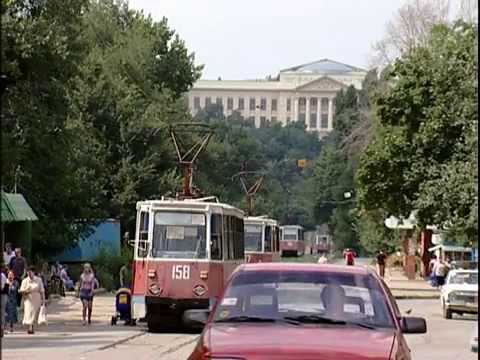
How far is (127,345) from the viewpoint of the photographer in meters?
25.8

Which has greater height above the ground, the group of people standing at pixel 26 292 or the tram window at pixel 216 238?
the tram window at pixel 216 238

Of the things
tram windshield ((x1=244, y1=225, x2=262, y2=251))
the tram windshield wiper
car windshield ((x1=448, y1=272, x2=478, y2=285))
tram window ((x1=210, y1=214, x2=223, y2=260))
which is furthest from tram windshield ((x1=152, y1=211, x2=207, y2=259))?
tram windshield ((x1=244, y1=225, x2=262, y2=251))

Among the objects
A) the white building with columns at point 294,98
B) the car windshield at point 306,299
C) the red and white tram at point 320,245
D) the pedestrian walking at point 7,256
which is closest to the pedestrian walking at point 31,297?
the pedestrian walking at point 7,256

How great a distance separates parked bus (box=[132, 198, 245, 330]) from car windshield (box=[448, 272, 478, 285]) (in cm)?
999

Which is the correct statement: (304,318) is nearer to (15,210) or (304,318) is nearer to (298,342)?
(298,342)

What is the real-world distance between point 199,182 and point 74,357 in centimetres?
5658

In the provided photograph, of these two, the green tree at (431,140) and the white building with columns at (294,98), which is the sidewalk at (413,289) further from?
the white building with columns at (294,98)

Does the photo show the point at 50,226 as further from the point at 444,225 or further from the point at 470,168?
the point at 470,168

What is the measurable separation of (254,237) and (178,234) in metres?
22.2

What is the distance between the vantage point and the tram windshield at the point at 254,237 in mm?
52156

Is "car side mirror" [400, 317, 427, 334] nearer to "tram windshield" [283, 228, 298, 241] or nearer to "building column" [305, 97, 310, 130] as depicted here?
"tram windshield" [283, 228, 298, 241]

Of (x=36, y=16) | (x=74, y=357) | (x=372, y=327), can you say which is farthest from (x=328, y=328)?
(x=36, y=16)

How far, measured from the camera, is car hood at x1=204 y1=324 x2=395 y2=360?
10398 mm

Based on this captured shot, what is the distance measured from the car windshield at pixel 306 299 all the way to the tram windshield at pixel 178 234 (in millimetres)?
17734
